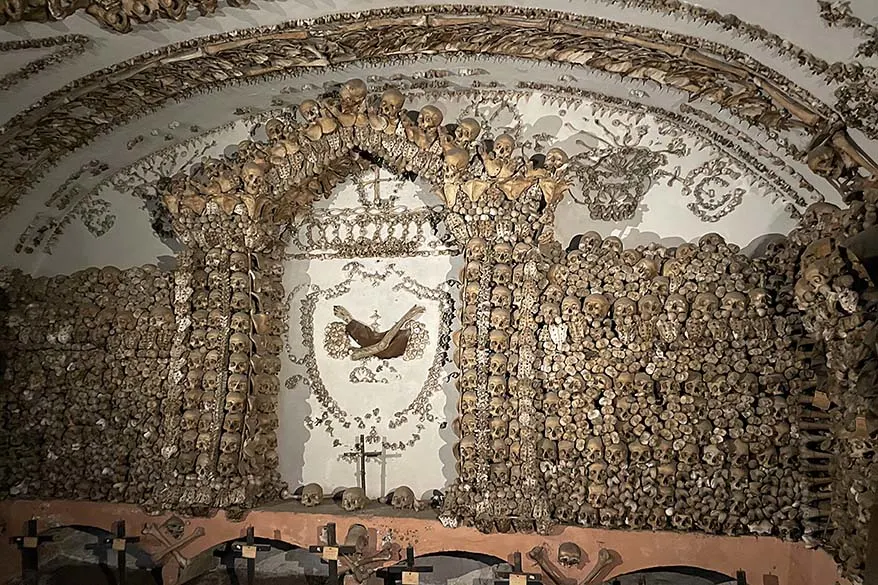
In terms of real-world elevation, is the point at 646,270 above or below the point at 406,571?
above

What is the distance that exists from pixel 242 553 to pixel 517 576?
5.83ft

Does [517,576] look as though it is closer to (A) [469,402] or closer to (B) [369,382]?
(A) [469,402]

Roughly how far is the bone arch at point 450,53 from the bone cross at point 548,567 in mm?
2588

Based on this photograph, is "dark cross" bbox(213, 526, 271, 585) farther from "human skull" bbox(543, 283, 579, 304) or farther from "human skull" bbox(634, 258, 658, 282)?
"human skull" bbox(634, 258, 658, 282)

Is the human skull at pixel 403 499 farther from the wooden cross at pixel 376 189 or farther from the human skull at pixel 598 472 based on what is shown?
the wooden cross at pixel 376 189

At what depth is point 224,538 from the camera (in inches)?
177

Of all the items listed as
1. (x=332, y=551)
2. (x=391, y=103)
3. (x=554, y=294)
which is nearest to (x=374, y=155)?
(x=391, y=103)

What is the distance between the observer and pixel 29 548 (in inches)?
191

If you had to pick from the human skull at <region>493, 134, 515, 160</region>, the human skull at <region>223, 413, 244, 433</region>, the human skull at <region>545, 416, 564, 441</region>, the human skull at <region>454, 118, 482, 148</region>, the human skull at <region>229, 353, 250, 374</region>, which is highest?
the human skull at <region>454, 118, 482, 148</region>

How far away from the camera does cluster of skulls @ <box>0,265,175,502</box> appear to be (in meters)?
4.77

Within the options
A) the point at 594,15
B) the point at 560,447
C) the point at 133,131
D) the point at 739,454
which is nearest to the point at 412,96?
the point at 594,15

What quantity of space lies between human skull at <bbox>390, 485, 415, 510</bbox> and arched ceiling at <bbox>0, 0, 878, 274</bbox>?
195cm

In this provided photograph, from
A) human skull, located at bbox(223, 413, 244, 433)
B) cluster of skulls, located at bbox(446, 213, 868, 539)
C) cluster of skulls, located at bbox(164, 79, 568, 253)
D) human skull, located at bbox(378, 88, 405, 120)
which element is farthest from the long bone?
human skull, located at bbox(378, 88, 405, 120)

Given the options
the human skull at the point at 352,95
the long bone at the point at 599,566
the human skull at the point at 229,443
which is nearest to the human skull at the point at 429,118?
the human skull at the point at 352,95
